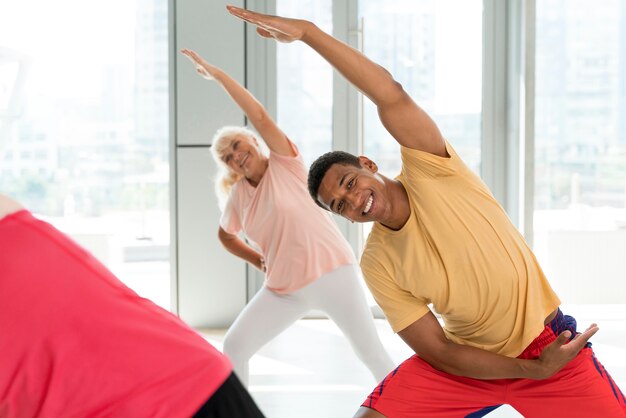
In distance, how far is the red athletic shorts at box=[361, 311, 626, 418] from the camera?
1.97m

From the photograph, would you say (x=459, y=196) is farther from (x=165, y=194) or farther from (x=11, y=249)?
(x=165, y=194)

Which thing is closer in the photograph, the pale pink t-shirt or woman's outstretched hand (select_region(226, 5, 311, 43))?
woman's outstretched hand (select_region(226, 5, 311, 43))

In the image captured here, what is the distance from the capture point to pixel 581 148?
5613mm

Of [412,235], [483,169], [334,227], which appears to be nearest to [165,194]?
[483,169]

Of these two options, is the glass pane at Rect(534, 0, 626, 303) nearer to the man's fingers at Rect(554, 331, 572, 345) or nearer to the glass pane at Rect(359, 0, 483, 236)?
the glass pane at Rect(359, 0, 483, 236)

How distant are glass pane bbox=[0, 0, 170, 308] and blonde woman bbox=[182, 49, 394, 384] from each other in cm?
245

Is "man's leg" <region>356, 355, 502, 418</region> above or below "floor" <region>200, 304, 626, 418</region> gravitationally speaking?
above

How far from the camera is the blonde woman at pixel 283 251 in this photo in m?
2.98

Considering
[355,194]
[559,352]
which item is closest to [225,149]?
[355,194]

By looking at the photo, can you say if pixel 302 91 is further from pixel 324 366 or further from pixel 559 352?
pixel 559 352

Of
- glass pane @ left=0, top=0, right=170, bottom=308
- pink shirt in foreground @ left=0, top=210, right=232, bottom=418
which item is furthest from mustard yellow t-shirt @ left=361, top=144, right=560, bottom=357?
glass pane @ left=0, top=0, right=170, bottom=308

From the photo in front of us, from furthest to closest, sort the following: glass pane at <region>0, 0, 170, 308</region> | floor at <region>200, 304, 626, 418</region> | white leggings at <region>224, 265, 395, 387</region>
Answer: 1. glass pane at <region>0, 0, 170, 308</region>
2. floor at <region>200, 304, 626, 418</region>
3. white leggings at <region>224, 265, 395, 387</region>

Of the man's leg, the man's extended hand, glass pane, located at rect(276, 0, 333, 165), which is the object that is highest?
glass pane, located at rect(276, 0, 333, 165)

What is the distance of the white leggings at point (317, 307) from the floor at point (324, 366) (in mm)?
533
